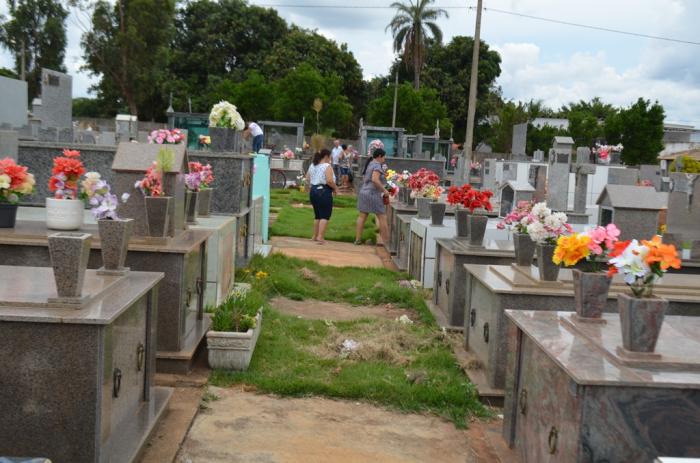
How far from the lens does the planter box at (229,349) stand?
5.88 meters

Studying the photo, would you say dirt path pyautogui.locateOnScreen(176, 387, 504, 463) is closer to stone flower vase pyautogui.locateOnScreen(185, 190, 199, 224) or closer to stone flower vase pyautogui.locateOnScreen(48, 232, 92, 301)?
stone flower vase pyautogui.locateOnScreen(48, 232, 92, 301)

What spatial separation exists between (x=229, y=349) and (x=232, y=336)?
0.35 feet

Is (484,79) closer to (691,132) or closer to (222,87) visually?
(691,132)

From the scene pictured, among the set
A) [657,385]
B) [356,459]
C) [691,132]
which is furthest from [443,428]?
[691,132]

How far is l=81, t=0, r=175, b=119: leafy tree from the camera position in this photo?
46.2 metres

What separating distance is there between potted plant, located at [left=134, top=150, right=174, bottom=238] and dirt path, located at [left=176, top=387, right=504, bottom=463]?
130 cm

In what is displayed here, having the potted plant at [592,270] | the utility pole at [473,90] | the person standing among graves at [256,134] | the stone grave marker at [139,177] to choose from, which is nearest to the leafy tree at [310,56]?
the utility pole at [473,90]

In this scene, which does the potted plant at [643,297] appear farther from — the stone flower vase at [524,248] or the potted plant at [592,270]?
the stone flower vase at [524,248]

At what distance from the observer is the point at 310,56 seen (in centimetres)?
5112

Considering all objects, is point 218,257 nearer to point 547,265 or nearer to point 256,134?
point 547,265

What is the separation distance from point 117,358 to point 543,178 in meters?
10.9

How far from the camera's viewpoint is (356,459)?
455cm

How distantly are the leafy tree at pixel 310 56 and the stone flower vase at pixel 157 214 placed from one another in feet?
146

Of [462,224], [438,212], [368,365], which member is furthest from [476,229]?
[438,212]
